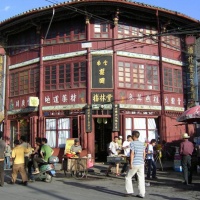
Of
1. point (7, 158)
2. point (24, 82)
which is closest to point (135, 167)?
point (7, 158)

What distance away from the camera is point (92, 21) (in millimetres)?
19969

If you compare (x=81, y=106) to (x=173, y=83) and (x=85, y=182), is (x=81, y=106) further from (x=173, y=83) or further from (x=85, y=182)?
(x=85, y=182)

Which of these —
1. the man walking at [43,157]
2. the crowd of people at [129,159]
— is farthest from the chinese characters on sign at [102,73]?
the man walking at [43,157]

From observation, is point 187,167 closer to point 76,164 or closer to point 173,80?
point 76,164

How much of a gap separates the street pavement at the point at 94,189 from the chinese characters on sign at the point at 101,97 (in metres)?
6.07

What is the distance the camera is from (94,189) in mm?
10680

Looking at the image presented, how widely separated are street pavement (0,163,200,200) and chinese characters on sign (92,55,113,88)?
22.2 feet

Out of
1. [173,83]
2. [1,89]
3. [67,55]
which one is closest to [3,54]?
[1,89]

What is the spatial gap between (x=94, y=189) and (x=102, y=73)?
977cm

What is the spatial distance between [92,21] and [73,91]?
13.8ft

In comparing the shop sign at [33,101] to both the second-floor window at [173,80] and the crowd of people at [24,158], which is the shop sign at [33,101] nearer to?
the crowd of people at [24,158]

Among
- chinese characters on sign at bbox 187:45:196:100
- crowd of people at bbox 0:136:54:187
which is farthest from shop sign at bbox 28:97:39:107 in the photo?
chinese characters on sign at bbox 187:45:196:100

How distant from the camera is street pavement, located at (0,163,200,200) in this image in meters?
9.23

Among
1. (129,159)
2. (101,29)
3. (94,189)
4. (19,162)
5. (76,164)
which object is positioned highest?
(101,29)
